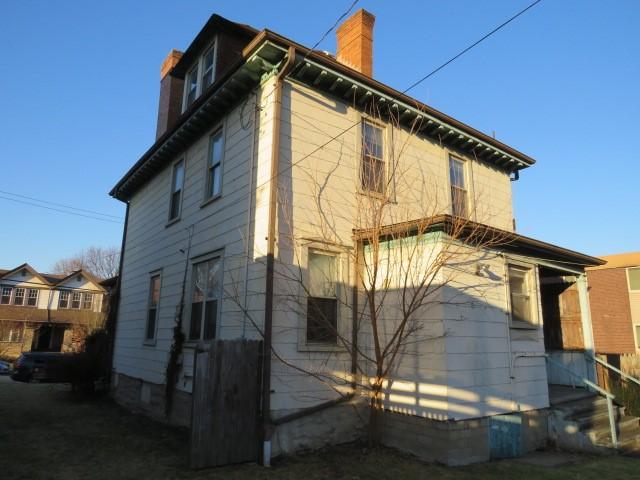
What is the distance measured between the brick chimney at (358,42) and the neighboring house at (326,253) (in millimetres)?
49

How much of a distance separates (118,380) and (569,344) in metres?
13.0

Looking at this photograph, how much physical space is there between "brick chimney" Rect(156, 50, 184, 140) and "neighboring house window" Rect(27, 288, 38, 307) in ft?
121

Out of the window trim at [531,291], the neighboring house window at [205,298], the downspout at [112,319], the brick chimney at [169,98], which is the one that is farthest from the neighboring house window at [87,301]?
the window trim at [531,291]

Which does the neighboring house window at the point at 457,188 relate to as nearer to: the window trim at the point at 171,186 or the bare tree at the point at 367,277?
the bare tree at the point at 367,277

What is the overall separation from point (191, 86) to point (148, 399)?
8.40 metres

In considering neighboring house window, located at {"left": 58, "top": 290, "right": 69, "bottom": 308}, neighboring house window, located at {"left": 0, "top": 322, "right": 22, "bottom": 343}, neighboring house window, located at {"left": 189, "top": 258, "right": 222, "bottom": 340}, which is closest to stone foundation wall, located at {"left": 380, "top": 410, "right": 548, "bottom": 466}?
neighboring house window, located at {"left": 189, "top": 258, "right": 222, "bottom": 340}

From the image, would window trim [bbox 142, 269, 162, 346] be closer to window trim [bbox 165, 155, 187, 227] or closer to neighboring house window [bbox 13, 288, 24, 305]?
window trim [bbox 165, 155, 187, 227]

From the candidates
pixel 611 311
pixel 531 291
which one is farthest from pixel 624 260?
pixel 531 291

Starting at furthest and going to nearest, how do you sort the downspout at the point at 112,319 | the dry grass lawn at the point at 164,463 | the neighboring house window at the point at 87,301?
the neighboring house window at the point at 87,301
the downspout at the point at 112,319
the dry grass lawn at the point at 164,463

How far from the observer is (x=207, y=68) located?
1180cm

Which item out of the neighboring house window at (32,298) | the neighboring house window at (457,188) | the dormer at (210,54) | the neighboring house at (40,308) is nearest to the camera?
the dormer at (210,54)

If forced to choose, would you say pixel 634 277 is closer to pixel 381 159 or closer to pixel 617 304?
pixel 617 304

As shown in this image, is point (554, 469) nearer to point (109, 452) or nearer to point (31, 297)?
point (109, 452)

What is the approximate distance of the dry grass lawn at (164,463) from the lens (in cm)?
650
